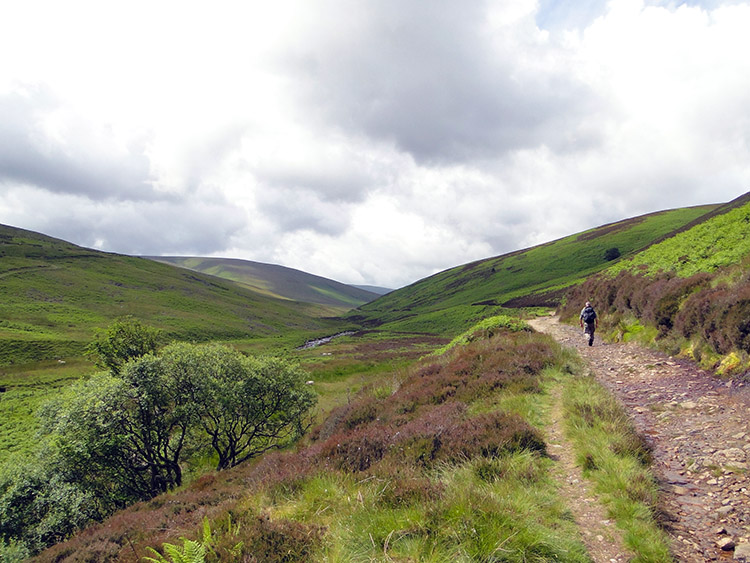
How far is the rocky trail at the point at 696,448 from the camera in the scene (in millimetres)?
4762

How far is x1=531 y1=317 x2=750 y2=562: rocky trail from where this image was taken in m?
4.76

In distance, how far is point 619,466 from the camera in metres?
6.25

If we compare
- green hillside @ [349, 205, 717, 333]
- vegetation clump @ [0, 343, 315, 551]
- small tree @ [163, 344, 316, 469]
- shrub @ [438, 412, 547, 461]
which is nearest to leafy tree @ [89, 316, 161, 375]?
vegetation clump @ [0, 343, 315, 551]

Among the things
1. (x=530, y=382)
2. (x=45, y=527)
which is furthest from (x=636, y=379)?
(x=45, y=527)

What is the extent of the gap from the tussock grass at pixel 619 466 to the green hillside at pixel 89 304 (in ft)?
321

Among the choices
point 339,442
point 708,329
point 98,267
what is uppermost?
point 98,267

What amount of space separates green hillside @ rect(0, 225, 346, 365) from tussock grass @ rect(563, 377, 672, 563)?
321 feet

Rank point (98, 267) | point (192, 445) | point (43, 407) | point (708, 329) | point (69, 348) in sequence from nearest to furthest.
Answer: point (708, 329), point (43, 407), point (192, 445), point (69, 348), point (98, 267)

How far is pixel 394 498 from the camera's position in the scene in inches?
212

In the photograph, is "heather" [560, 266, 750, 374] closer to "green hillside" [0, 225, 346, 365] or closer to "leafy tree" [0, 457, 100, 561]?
"leafy tree" [0, 457, 100, 561]

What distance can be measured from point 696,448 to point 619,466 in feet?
7.07

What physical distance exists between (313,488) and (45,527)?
2018 centimetres

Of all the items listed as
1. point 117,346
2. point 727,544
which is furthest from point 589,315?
point 117,346

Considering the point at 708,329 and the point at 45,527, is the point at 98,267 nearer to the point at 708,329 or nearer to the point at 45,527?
the point at 45,527
